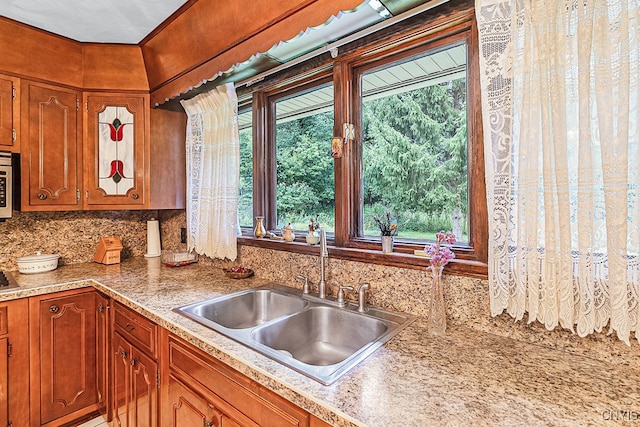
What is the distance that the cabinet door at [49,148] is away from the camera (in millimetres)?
2023

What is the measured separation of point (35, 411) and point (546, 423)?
2.43 m

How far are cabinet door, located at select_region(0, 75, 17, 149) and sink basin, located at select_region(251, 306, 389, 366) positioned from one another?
1.94m

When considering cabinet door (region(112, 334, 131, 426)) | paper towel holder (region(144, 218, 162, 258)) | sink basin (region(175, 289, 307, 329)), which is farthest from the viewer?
paper towel holder (region(144, 218, 162, 258))

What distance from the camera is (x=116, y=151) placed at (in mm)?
2322

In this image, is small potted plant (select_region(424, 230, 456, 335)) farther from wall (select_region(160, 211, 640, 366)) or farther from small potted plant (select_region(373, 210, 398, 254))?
small potted plant (select_region(373, 210, 398, 254))

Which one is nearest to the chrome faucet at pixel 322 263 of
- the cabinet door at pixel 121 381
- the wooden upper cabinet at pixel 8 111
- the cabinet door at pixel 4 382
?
the cabinet door at pixel 121 381

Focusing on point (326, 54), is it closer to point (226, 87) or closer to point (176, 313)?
point (226, 87)

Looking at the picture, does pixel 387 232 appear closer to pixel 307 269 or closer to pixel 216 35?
pixel 307 269

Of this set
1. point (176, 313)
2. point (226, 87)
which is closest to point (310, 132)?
Result: point (226, 87)

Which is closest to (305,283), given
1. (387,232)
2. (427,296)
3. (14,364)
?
(387,232)

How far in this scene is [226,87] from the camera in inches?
82.0

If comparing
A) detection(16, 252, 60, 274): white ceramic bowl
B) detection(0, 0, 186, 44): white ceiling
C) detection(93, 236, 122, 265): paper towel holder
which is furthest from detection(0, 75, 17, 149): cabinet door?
detection(93, 236, 122, 265): paper towel holder

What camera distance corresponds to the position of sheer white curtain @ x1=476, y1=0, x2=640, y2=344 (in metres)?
0.90

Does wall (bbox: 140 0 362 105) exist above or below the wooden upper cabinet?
above
